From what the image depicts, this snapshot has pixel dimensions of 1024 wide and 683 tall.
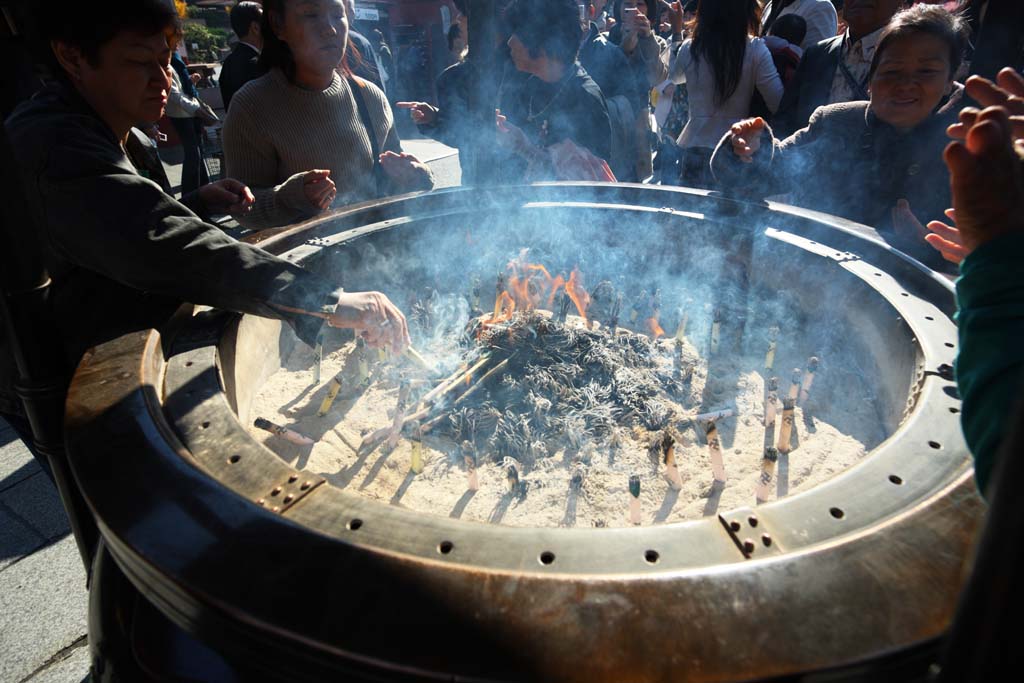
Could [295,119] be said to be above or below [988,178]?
below

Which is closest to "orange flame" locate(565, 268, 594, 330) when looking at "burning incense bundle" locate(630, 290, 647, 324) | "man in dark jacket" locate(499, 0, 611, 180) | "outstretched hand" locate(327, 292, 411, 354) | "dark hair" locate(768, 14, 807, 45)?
"burning incense bundle" locate(630, 290, 647, 324)

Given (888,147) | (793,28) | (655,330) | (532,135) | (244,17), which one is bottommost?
(655,330)

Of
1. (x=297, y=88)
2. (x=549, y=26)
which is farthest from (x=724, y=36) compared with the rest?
(x=297, y=88)

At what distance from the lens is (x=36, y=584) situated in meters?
2.34

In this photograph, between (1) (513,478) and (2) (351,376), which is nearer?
(1) (513,478)

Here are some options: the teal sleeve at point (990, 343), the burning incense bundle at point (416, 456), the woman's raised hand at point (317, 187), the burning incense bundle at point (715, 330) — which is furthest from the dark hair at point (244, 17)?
the teal sleeve at point (990, 343)

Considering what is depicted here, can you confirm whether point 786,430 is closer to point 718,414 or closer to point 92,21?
point 718,414

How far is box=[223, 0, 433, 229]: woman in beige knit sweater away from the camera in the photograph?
2.63 meters

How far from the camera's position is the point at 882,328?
2.13 m

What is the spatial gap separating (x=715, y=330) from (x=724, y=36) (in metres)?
2.34

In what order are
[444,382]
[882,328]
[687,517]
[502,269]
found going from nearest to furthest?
1. [687,517]
2. [882,328]
3. [444,382]
4. [502,269]

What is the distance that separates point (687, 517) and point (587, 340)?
3.79 ft

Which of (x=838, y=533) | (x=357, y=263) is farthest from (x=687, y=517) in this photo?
(x=357, y=263)

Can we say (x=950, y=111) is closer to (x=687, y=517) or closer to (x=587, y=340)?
(x=587, y=340)
